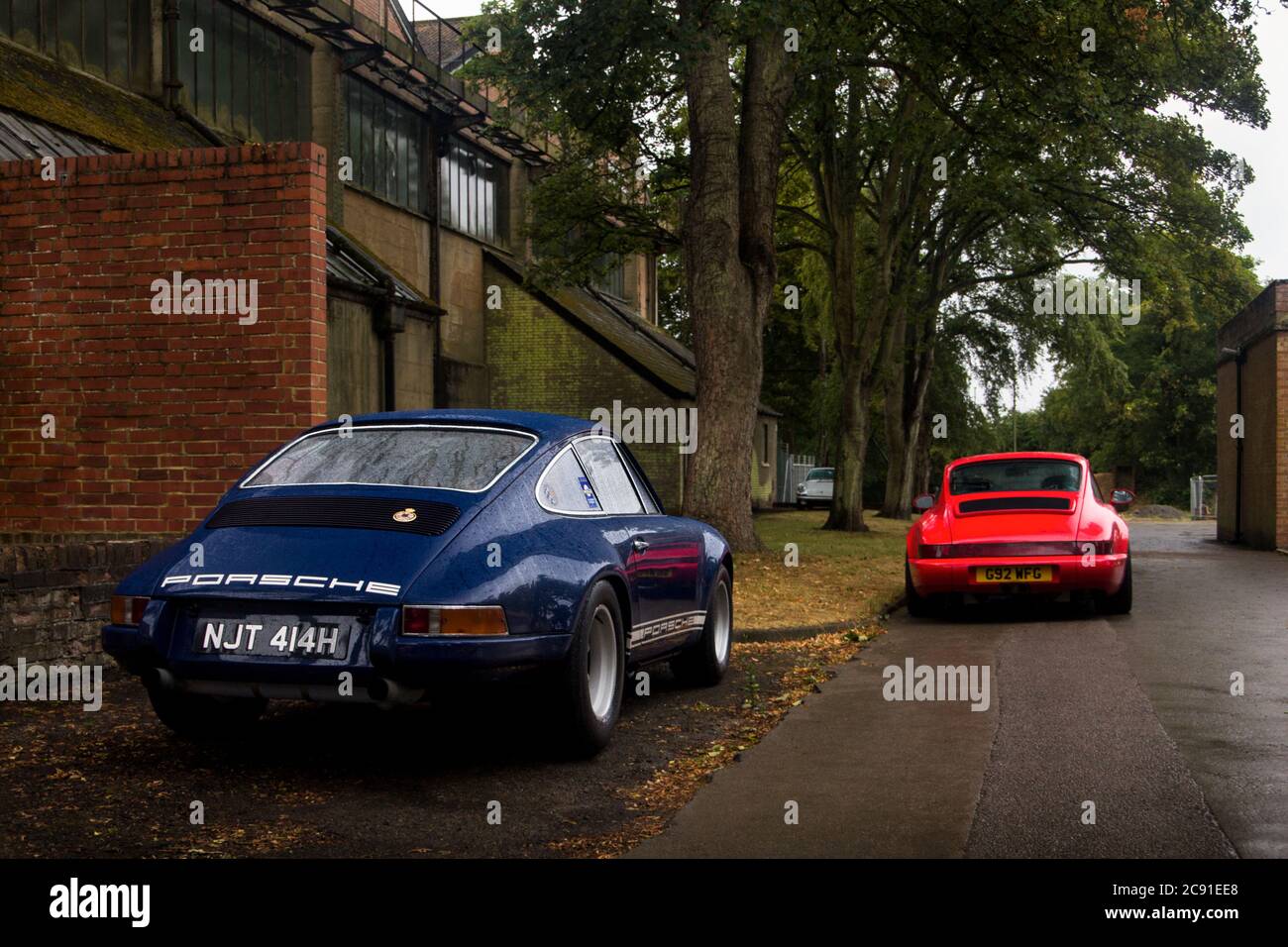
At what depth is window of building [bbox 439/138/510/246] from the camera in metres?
32.2

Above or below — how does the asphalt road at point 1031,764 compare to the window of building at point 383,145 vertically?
below

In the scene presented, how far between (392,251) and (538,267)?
325 cm

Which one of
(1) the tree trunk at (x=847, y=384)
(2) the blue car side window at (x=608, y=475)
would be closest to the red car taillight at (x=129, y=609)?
(2) the blue car side window at (x=608, y=475)

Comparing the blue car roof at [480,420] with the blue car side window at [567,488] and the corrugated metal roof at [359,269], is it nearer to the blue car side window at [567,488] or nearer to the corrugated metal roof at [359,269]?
the blue car side window at [567,488]

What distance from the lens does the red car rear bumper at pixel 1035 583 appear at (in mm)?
12047

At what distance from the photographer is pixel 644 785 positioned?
575 centimetres

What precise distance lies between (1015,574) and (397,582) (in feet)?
26.2

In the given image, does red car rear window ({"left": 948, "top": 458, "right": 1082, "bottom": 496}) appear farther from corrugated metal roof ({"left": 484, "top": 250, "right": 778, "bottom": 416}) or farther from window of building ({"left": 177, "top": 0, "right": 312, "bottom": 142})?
corrugated metal roof ({"left": 484, "top": 250, "right": 778, "bottom": 416})

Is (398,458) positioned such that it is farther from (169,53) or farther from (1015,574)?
(169,53)

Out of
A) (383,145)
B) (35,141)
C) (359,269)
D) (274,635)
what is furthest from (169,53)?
(274,635)

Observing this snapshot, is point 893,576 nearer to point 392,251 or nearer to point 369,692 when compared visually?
point 369,692

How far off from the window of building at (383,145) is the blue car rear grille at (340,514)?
22610 millimetres

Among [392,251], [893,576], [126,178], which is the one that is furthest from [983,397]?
[126,178]

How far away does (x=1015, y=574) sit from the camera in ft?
39.7
